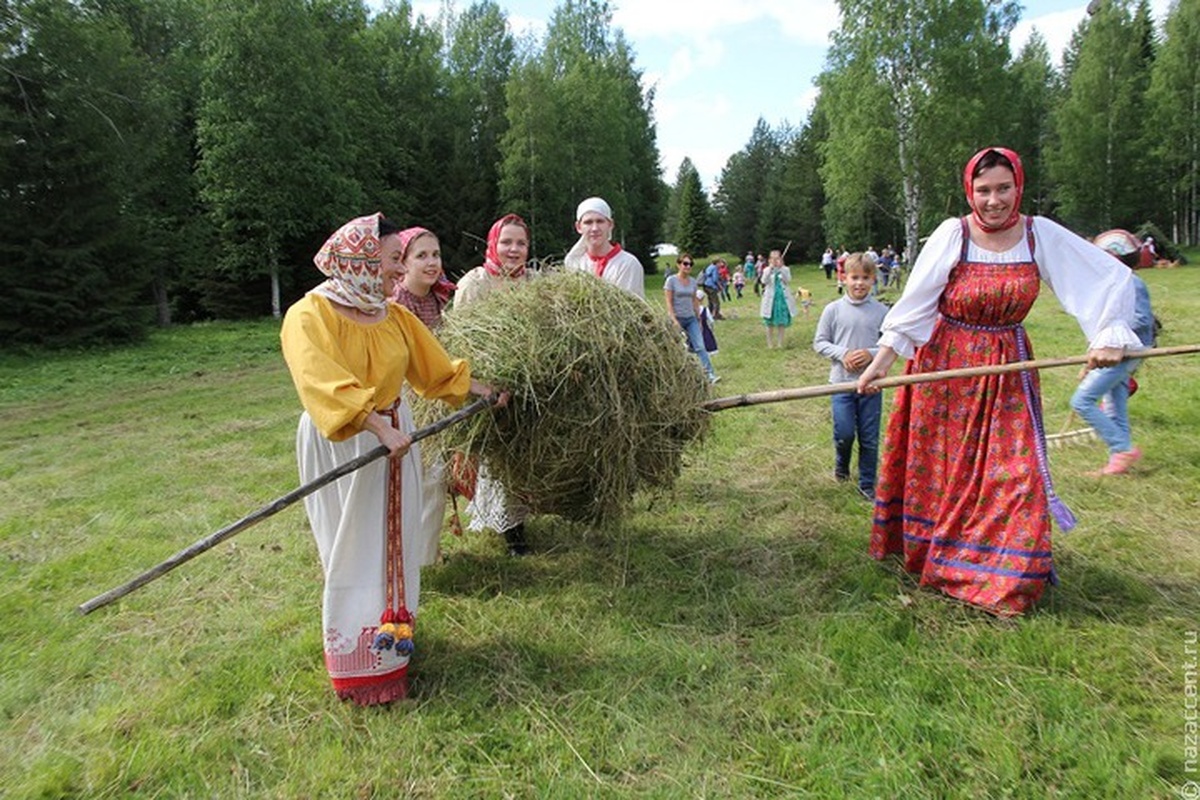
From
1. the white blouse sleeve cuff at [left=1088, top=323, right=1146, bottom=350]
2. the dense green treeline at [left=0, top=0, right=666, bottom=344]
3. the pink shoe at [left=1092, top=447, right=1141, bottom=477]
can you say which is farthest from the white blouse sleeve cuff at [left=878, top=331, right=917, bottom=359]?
the dense green treeline at [left=0, top=0, right=666, bottom=344]

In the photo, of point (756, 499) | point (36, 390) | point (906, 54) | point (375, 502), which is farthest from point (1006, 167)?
point (906, 54)

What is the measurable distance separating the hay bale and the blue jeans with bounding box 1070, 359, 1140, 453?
334 centimetres

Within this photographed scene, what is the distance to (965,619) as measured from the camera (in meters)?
3.34

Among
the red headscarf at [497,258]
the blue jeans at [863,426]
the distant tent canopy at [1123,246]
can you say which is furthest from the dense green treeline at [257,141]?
the distant tent canopy at [1123,246]

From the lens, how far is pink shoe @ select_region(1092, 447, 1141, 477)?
17.1 feet

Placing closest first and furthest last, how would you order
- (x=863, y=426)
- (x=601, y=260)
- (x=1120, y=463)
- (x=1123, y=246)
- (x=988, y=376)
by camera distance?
1. (x=988, y=376)
2. (x=601, y=260)
3. (x=863, y=426)
4. (x=1120, y=463)
5. (x=1123, y=246)

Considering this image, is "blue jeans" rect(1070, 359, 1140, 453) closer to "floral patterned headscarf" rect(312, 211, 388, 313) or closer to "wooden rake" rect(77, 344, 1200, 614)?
"wooden rake" rect(77, 344, 1200, 614)

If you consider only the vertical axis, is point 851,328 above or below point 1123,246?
below

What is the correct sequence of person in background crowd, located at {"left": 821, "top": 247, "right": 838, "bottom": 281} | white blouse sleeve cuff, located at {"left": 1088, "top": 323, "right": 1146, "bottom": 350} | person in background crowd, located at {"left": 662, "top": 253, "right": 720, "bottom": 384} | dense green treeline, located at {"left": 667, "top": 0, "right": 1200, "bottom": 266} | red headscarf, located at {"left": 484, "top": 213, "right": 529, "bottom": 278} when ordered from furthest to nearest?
person in background crowd, located at {"left": 821, "top": 247, "right": 838, "bottom": 281} → dense green treeline, located at {"left": 667, "top": 0, "right": 1200, "bottom": 266} → person in background crowd, located at {"left": 662, "top": 253, "right": 720, "bottom": 384} → red headscarf, located at {"left": 484, "top": 213, "right": 529, "bottom": 278} → white blouse sleeve cuff, located at {"left": 1088, "top": 323, "right": 1146, "bottom": 350}

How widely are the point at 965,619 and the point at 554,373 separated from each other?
2.16 meters

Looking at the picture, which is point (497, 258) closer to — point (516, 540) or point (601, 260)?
point (601, 260)

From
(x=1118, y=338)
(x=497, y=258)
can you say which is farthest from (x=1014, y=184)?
(x=497, y=258)

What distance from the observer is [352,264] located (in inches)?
115

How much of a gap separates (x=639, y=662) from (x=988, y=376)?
6.86 ft
